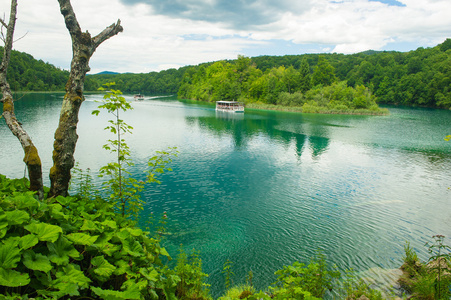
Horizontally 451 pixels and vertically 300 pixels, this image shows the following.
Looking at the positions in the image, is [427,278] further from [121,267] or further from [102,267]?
[102,267]

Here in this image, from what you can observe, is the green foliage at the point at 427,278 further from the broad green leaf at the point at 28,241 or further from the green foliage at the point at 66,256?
the broad green leaf at the point at 28,241

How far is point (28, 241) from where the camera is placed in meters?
2.90

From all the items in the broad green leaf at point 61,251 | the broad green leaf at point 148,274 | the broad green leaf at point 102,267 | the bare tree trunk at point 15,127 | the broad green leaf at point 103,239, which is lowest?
the broad green leaf at point 148,274

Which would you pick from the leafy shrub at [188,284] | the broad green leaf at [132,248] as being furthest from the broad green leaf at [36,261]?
the leafy shrub at [188,284]

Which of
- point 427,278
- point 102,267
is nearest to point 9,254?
point 102,267

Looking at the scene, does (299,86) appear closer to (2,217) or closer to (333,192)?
(333,192)

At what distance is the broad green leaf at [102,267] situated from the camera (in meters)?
3.31

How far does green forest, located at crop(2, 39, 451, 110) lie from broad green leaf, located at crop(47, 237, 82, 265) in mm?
76249

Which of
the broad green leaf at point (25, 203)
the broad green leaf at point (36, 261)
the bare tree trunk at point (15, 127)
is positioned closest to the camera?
the broad green leaf at point (36, 261)

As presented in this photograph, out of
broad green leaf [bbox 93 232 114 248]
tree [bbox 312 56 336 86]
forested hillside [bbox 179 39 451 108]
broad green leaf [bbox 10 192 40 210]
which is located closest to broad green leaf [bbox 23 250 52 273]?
broad green leaf [bbox 93 232 114 248]

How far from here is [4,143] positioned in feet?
75.9

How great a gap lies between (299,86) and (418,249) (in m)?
86.6

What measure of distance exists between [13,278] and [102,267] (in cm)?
97

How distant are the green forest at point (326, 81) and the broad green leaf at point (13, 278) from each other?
76.9 metres
